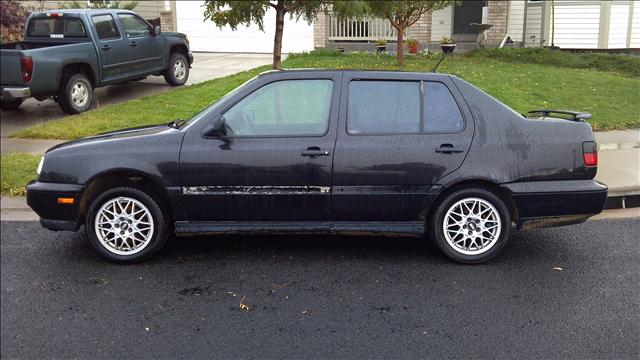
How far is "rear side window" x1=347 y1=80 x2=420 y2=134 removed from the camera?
517 centimetres

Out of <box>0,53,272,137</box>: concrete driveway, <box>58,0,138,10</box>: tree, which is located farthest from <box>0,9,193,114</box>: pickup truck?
<box>58,0,138,10</box>: tree

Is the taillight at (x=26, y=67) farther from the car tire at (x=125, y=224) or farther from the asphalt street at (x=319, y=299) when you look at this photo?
the car tire at (x=125, y=224)

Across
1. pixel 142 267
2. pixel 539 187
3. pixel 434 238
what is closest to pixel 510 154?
pixel 539 187

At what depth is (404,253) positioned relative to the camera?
18.0 ft

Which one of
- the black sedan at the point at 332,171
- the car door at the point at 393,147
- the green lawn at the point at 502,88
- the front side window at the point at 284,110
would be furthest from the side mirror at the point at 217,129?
the green lawn at the point at 502,88

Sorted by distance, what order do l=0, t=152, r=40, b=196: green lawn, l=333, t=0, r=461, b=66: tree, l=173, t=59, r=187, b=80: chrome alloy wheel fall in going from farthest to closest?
l=173, t=59, r=187, b=80: chrome alloy wheel
l=333, t=0, r=461, b=66: tree
l=0, t=152, r=40, b=196: green lawn

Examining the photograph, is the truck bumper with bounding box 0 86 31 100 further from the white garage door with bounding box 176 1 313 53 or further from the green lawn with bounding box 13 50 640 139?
the white garage door with bounding box 176 1 313 53

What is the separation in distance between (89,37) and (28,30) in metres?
1.29

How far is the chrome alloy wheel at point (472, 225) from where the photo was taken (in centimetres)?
516

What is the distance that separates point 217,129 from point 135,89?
951cm

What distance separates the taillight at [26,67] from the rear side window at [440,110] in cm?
724

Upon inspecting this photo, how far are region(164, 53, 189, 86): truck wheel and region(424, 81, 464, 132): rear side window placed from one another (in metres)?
9.39

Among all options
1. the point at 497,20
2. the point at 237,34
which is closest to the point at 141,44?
the point at 237,34

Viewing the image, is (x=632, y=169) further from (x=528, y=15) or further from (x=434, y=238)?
(x=528, y=15)
